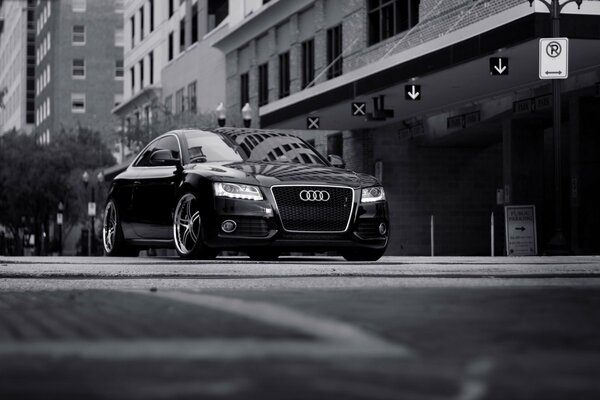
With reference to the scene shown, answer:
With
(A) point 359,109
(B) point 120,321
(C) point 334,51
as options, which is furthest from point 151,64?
(B) point 120,321

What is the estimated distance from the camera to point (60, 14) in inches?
4296

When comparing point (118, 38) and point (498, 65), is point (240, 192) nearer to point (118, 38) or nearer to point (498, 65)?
point (498, 65)

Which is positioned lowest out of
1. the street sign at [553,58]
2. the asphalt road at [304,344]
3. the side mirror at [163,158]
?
the asphalt road at [304,344]

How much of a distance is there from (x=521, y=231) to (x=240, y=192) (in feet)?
48.9

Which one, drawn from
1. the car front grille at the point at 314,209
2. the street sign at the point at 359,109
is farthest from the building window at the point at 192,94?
the car front grille at the point at 314,209

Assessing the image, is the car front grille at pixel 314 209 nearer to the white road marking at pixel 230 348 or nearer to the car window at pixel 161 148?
the car window at pixel 161 148

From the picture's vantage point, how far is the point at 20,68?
5256 inches

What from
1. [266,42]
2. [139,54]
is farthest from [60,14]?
[266,42]

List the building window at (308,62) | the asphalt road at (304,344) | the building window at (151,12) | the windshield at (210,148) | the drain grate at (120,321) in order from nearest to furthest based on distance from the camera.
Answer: the asphalt road at (304,344), the drain grate at (120,321), the windshield at (210,148), the building window at (308,62), the building window at (151,12)

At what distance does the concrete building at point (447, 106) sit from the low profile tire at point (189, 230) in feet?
29.8

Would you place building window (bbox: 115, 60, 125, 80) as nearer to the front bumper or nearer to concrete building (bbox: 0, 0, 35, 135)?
concrete building (bbox: 0, 0, 35, 135)

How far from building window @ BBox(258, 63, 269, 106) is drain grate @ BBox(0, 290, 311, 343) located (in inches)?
1612

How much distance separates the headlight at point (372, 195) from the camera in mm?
13969

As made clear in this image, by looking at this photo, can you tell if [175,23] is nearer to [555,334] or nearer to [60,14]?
[60,14]
